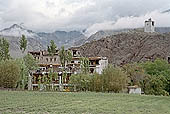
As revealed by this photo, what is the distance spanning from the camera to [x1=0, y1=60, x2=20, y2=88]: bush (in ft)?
146

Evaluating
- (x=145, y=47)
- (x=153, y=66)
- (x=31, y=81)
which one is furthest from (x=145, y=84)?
(x=145, y=47)

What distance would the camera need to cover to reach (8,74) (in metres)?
44.6

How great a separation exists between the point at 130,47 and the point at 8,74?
106454 mm

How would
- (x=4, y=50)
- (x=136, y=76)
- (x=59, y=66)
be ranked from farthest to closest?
(x=59, y=66)
(x=136, y=76)
(x=4, y=50)

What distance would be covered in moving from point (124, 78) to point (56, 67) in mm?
27313

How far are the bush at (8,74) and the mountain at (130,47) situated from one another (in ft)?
278

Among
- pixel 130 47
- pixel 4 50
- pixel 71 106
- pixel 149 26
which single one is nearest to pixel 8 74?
pixel 4 50

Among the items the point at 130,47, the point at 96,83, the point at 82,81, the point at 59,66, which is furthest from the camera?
the point at 130,47

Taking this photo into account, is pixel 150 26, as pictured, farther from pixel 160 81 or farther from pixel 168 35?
pixel 160 81

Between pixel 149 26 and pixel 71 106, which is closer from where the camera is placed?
pixel 71 106

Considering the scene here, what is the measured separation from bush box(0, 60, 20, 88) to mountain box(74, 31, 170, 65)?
3330 inches

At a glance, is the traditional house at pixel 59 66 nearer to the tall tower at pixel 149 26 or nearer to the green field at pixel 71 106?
the green field at pixel 71 106

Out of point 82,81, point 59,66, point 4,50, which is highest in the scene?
point 4,50

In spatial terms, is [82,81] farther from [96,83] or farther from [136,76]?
[136,76]
